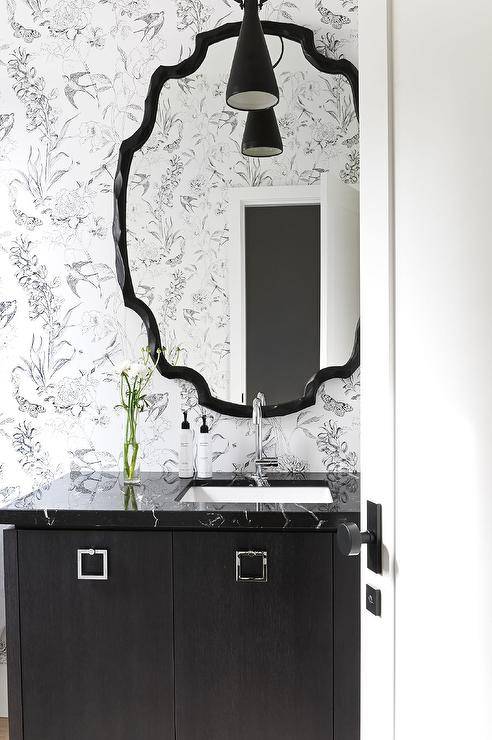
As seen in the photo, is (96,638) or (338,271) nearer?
(96,638)

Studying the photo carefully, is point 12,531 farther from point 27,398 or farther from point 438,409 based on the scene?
point 438,409

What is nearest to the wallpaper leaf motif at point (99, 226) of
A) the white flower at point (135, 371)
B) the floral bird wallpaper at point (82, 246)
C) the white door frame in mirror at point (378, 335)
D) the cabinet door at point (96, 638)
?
the floral bird wallpaper at point (82, 246)

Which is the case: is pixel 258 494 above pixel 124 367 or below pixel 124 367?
below

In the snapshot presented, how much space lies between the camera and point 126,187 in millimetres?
2291

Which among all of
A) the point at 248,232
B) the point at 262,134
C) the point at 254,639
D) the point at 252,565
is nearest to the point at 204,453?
the point at 252,565

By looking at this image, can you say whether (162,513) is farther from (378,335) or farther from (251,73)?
(251,73)

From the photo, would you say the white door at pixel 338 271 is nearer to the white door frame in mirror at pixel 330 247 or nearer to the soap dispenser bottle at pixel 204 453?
the white door frame in mirror at pixel 330 247

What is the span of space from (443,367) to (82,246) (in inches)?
68.5

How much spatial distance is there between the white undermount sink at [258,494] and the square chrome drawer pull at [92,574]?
0.38 m

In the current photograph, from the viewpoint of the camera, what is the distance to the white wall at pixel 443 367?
2.51ft

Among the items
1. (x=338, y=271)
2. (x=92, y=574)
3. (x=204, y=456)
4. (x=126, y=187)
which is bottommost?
(x=92, y=574)

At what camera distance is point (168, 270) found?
2.29m

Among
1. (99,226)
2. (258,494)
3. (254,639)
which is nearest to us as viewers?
(254,639)

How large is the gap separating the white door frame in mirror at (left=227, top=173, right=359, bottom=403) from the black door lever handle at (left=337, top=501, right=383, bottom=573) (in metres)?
A: 1.24
